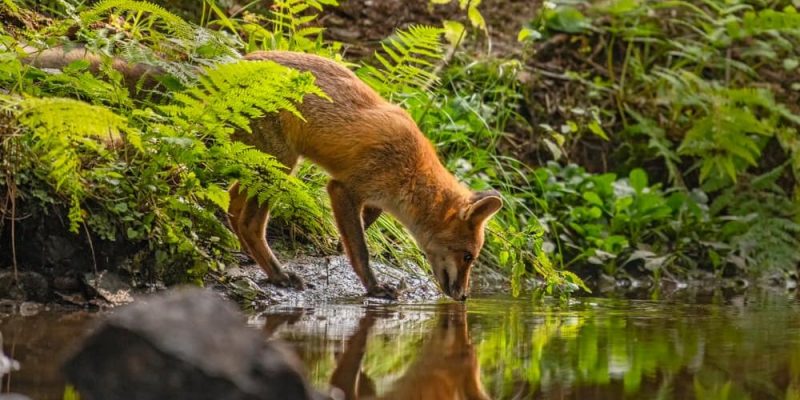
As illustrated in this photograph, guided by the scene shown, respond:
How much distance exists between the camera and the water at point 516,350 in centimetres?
417

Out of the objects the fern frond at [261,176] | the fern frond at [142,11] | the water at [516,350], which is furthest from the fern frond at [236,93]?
the water at [516,350]

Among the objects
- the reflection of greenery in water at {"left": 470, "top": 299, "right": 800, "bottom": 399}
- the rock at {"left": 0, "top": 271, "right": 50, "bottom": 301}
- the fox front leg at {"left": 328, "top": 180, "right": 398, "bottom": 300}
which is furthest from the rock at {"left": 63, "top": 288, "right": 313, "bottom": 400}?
the fox front leg at {"left": 328, "top": 180, "right": 398, "bottom": 300}

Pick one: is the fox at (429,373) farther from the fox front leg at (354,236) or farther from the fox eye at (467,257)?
the fox eye at (467,257)

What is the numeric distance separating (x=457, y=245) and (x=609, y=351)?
9.17 feet

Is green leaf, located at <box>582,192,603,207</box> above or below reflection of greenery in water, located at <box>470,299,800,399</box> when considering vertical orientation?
above

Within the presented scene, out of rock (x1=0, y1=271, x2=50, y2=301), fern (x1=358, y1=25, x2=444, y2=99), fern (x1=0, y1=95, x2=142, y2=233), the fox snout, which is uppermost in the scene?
fern (x1=358, y1=25, x2=444, y2=99)

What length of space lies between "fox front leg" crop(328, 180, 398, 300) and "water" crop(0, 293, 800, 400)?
0.41 metres

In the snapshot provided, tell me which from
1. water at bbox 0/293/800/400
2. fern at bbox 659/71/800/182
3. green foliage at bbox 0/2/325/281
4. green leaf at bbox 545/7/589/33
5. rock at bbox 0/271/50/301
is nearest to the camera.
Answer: water at bbox 0/293/800/400

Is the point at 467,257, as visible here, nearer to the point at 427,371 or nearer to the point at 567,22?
the point at 427,371

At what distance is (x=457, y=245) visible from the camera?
799 cm

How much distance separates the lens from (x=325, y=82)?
778 centimetres

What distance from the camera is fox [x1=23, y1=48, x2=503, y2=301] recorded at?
7590 millimetres

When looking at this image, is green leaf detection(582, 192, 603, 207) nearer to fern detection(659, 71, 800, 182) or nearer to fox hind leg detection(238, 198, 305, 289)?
fern detection(659, 71, 800, 182)

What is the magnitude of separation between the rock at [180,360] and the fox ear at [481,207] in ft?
13.9
